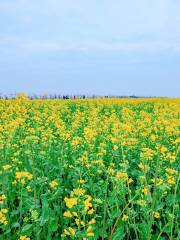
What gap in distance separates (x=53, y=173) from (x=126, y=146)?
1246 mm

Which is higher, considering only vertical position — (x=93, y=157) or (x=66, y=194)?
(x=93, y=157)

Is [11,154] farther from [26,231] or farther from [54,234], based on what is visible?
[26,231]

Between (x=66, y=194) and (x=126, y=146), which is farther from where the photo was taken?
(x=126, y=146)

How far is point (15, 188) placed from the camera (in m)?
4.05

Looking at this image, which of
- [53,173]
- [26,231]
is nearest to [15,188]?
[53,173]

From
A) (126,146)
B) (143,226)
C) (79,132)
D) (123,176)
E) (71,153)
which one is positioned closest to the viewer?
(143,226)

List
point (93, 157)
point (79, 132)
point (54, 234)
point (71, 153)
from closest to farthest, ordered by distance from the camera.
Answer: point (54, 234)
point (93, 157)
point (71, 153)
point (79, 132)

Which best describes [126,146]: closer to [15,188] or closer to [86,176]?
[86,176]

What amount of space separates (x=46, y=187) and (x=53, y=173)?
0.54m

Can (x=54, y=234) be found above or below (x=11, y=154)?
Result: below

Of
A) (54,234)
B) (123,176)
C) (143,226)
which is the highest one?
(123,176)

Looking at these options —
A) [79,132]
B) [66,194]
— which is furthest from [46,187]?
[79,132]

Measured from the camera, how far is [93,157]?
4566 millimetres

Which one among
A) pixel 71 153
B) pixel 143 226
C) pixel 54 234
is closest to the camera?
pixel 143 226
